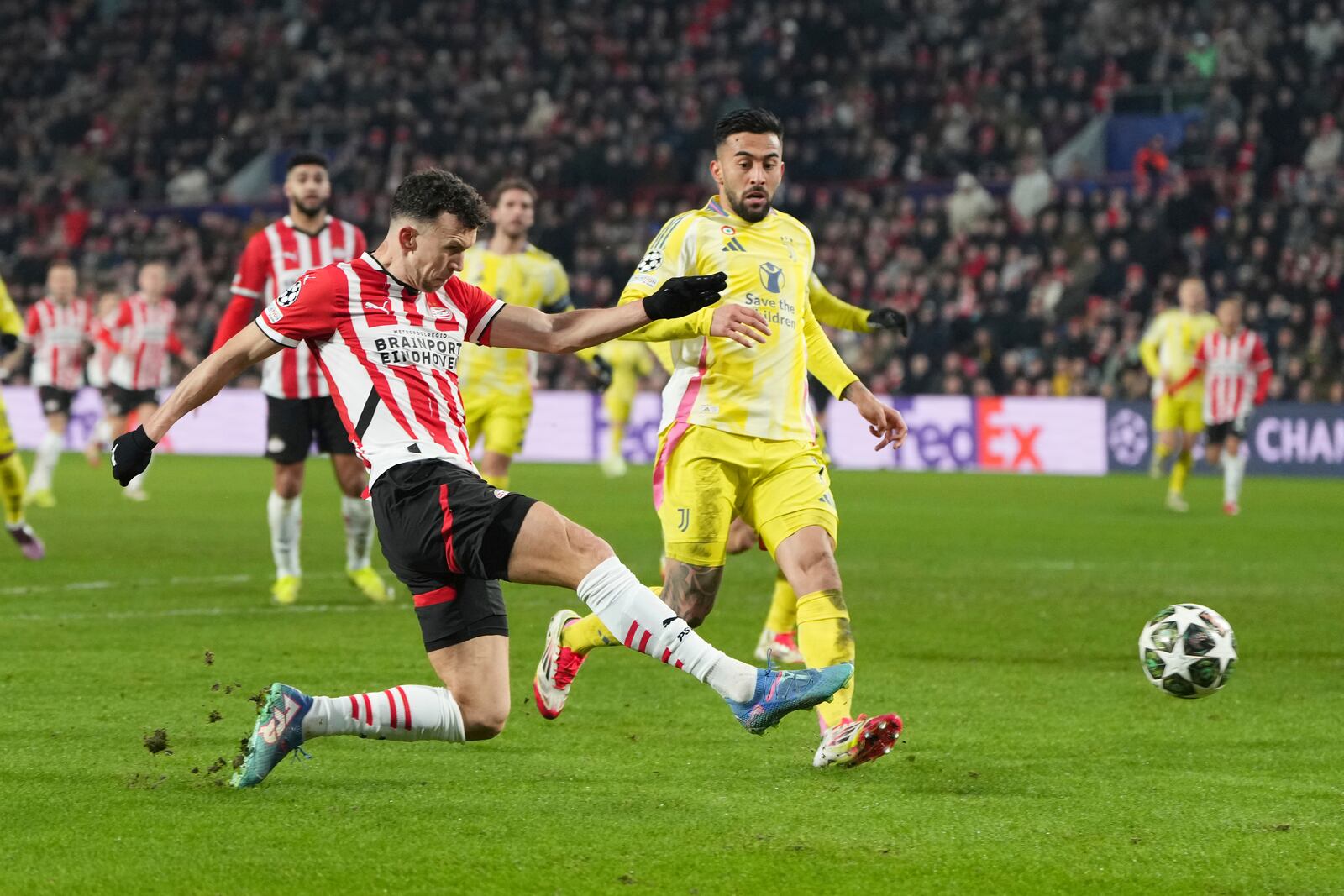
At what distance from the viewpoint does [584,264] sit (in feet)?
96.5

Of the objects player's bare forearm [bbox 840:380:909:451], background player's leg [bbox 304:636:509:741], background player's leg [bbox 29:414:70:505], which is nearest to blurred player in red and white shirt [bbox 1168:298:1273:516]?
background player's leg [bbox 29:414:70:505]

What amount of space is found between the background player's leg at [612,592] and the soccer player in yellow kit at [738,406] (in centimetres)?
134

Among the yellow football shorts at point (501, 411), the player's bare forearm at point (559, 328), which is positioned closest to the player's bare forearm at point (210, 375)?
the player's bare forearm at point (559, 328)

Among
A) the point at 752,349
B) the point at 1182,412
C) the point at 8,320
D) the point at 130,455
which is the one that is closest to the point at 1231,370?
the point at 1182,412

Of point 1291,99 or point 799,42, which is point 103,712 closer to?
point 1291,99

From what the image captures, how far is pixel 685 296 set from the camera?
5.43m

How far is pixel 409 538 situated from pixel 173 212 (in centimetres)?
3085

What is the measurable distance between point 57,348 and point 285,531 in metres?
10.7

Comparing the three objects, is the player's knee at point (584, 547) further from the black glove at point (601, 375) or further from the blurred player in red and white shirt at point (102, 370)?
the blurred player in red and white shirt at point (102, 370)

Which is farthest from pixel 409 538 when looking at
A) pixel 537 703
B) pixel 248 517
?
pixel 248 517

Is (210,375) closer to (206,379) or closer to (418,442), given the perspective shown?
(206,379)

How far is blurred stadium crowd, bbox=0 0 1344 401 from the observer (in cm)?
2512

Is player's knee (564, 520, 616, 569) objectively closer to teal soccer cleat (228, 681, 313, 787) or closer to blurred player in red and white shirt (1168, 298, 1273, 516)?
teal soccer cleat (228, 681, 313, 787)

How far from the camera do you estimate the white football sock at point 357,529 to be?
1051cm
